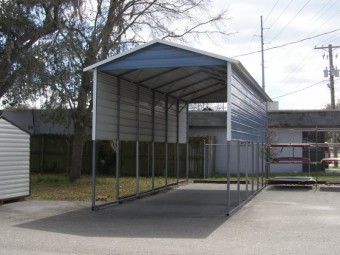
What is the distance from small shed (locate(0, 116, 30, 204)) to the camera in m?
14.0

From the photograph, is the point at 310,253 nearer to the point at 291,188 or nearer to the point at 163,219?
the point at 163,219

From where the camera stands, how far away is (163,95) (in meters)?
18.8

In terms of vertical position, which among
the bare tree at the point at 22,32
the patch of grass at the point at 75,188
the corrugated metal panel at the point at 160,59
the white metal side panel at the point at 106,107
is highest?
the bare tree at the point at 22,32

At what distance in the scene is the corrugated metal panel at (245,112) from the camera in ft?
41.3

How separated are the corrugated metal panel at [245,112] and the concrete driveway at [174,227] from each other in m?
2.13

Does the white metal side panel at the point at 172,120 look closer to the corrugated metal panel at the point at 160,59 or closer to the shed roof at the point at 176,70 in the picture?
the shed roof at the point at 176,70

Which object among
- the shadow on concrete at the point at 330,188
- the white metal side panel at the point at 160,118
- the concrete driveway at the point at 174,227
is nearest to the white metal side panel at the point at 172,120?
the white metal side panel at the point at 160,118

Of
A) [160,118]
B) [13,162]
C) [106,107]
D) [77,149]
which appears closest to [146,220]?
[106,107]

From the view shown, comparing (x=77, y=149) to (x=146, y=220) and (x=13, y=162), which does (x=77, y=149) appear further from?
(x=146, y=220)

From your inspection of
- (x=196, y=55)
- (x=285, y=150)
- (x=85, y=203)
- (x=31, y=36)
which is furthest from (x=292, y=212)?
(x=285, y=150)

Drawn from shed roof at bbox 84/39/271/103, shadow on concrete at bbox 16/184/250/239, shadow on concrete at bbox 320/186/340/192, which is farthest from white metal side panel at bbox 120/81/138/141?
shadow on concrete at bbox 320/186/340/192

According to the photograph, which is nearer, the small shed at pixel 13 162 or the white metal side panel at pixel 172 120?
the small shed at pixel 13 162

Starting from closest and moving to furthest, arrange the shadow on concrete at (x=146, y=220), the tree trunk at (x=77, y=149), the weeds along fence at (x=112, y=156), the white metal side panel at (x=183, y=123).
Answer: the shadow on concrete at (x=146, y=220) → the white metal side panel at (x=183, y=123) → the tree trunk at (x=77, y=149) → the weeds along fence at (x=112, y=156)

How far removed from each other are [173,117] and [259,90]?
3872 millimetres
